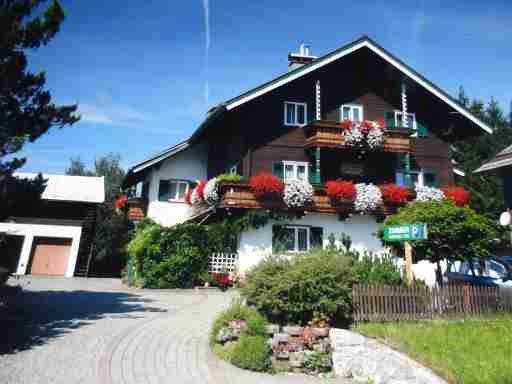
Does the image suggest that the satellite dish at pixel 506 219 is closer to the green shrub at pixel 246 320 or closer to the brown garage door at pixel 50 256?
the green shrub at pixel 246 320

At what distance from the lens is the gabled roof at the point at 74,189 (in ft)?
94.8

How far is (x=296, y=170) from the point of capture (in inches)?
846

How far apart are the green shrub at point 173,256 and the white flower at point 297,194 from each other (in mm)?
4215

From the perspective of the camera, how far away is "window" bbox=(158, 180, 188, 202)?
24516 mm

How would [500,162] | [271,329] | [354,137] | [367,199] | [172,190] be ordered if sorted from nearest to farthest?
[271,329]
[500,162]
[367,199]
[354,137]
[172,190]

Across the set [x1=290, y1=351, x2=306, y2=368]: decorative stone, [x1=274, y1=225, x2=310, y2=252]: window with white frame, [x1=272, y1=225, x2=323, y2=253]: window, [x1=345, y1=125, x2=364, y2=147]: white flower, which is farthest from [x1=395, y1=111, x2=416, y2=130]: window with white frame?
[x1=290, y1=351, x2=306, y2=368]: decorative stone

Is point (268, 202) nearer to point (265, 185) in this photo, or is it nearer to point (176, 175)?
point (265, 185)

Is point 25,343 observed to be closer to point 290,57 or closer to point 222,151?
point 222,151

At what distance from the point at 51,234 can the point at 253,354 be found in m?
24.3

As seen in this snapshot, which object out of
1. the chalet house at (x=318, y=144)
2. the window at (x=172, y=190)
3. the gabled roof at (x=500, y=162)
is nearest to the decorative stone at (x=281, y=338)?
the gabled roof at (x=500, y=162)

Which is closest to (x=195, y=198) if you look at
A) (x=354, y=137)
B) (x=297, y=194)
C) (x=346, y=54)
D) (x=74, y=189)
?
(x=297, y=194)

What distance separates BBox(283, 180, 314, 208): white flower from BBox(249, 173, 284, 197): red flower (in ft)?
1.13

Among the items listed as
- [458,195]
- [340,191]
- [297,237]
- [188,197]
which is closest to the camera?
[340,191]

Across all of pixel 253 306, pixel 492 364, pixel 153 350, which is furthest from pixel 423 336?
pixel 153 350
